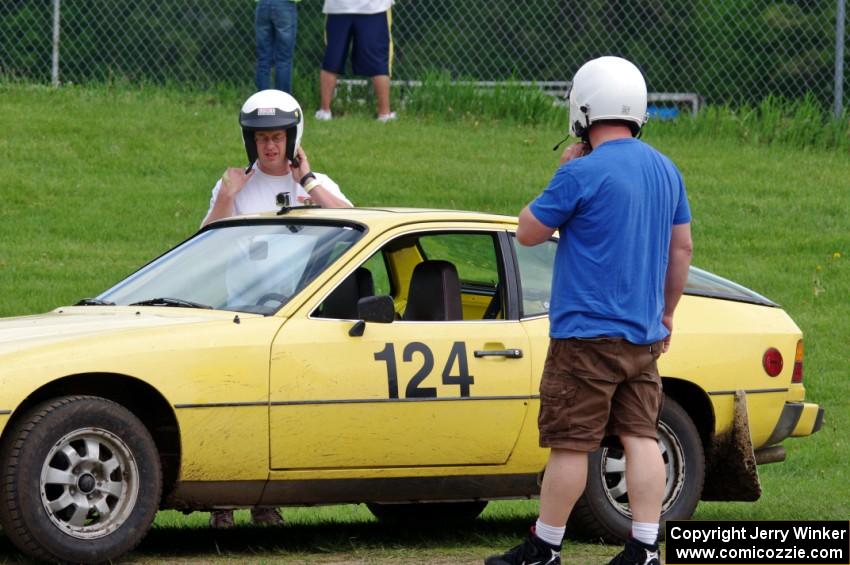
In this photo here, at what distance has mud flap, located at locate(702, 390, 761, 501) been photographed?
7.86m

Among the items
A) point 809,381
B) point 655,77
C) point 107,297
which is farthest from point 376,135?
point 107,297

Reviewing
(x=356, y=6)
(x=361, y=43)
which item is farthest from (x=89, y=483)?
(x=356, y=6)

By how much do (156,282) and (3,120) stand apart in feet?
35.7

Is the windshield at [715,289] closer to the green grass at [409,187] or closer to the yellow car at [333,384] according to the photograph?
the yellow car at [333,384]

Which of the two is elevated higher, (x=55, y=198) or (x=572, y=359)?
(x=572, y=359)

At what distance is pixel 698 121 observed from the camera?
1961 centimetres

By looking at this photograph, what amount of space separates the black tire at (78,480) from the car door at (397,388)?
58 cm

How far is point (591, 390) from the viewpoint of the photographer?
6242mm

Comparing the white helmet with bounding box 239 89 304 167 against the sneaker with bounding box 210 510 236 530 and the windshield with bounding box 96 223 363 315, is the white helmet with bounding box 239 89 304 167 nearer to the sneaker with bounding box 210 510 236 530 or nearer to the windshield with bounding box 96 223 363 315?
the windshield with bounding box 96 223 363 315

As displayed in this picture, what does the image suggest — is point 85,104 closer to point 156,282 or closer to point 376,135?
point 376,135

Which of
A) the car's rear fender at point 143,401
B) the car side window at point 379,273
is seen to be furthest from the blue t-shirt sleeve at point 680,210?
the car's rear fender at point 143,401

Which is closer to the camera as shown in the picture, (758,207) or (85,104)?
(758,207)

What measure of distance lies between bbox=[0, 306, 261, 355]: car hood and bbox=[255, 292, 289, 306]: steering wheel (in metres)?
0.16

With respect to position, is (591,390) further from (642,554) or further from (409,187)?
(409,187)
